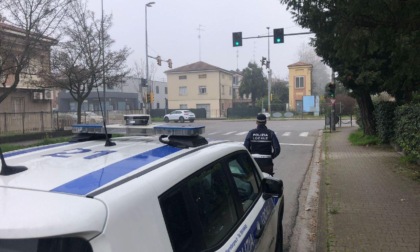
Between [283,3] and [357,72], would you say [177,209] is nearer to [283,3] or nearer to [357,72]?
[283,3]

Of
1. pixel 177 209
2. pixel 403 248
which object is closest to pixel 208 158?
pixel 177 209

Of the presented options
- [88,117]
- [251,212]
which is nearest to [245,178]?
[251,212]

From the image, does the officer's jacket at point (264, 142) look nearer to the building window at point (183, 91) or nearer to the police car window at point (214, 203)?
the police car window at point (214, 203)

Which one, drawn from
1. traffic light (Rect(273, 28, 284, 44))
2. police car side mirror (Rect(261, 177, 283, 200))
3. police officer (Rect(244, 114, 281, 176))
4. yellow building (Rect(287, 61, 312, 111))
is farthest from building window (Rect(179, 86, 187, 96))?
police car side mirror (Rect(261, 177, 283, 200))

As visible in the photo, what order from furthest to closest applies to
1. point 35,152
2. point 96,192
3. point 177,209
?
point 35,152 < point 177,209 < point 96,192

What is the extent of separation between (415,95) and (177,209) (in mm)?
14688

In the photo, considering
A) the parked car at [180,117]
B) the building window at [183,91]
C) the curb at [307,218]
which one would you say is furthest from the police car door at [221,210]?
the building window at [183,91]

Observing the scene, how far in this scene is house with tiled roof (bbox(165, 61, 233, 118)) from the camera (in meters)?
67.7

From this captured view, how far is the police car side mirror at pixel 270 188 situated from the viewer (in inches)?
146

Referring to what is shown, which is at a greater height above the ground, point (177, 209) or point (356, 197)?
point (177, 209)

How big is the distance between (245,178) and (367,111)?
16.2 metres

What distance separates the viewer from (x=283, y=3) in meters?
8.84

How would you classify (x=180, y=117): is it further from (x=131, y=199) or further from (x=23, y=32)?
(x=131, y=199)

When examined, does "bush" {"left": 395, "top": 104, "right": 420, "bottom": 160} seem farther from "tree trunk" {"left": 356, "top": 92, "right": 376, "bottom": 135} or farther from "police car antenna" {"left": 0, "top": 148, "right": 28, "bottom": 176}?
"police car antenna" {"left": 0, "top": 148, "right": 28, "bottom": 176}
